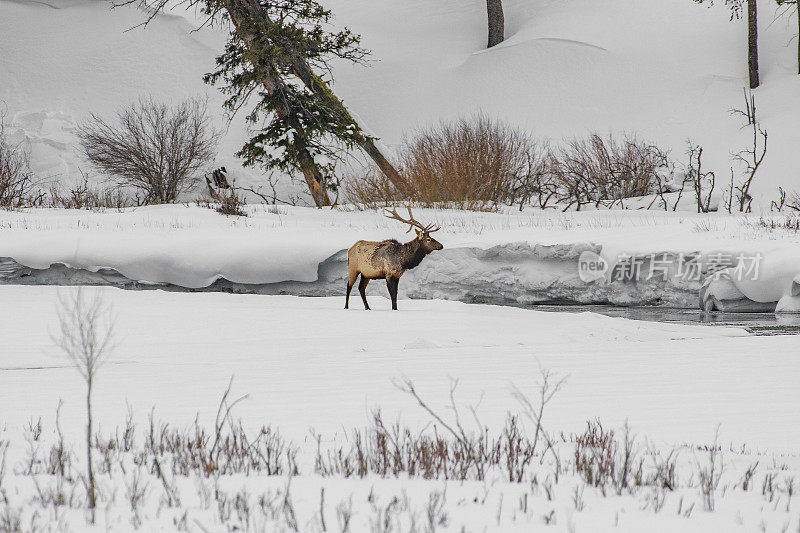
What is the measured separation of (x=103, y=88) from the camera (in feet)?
125

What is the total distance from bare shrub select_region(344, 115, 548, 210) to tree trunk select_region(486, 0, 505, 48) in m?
13.9

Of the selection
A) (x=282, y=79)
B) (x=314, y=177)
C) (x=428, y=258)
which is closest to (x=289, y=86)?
(x=282, y=79)

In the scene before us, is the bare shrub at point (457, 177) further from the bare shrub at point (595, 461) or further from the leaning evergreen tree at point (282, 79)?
the bare shrub at point (595, 461)

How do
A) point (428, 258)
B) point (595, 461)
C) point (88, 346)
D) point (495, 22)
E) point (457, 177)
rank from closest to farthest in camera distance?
point (595, 461) → point (88, 346) → point (428, 258) → point (457, 177) → point (495, 22)

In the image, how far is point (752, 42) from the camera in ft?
109

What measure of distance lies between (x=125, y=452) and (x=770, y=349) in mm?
6674

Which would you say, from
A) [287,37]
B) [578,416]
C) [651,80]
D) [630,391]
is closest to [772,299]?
[630,391]

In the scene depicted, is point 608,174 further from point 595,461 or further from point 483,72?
point 595,461

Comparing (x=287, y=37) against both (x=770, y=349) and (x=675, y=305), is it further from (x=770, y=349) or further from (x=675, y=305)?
(x=770, y=349)

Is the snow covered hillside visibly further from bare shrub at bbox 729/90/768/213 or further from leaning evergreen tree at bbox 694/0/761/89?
bare shrub at bbox 729/90/768/213

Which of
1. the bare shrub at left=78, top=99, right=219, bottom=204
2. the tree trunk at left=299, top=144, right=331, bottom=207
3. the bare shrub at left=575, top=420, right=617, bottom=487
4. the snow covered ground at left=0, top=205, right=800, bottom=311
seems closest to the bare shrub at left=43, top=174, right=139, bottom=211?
the bare shrub at left=78, top=99, right=219, bottom=204

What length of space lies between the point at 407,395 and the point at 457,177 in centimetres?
1610

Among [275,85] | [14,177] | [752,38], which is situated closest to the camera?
[275,85]

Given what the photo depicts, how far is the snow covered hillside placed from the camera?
1359 inches
